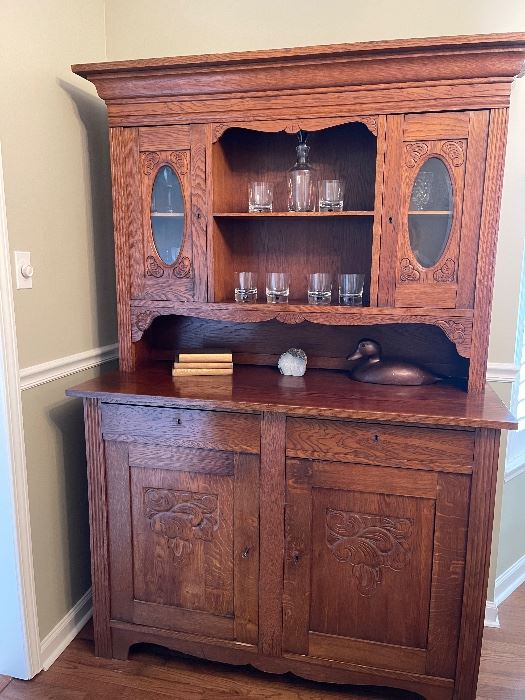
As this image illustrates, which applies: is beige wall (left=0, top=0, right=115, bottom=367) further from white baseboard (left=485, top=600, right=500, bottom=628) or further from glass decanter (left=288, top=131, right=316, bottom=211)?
white baseboard (left=485, top=600, right=500, bottom=628)

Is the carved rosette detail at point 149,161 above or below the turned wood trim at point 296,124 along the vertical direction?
below

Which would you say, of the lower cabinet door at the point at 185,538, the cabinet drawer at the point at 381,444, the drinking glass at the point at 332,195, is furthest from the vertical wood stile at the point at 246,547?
the drinking glass at the point at 332,195

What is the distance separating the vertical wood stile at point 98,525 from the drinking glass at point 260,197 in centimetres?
85

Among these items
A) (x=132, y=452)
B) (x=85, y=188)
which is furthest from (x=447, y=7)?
(x=132, y=452)

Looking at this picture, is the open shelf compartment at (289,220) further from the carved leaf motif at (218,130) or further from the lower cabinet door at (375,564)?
the lower cabinet door at (375,564)

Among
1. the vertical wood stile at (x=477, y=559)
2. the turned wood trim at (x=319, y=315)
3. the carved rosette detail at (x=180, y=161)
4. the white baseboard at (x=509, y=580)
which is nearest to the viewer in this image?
the vertical wood stile at (x=477, y=559)

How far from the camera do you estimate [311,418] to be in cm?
158

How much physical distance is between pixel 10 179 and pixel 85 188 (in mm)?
416

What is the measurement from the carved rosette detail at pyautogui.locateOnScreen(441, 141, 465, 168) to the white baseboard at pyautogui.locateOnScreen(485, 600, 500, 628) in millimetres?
1624

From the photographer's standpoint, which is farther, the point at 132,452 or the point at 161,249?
the point at 161,249

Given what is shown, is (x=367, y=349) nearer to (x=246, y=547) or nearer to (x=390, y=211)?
(x=390, y=211)

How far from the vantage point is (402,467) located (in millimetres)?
1538

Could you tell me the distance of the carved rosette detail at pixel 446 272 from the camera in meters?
1.67

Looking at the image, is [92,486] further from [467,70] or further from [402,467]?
[467,70]
